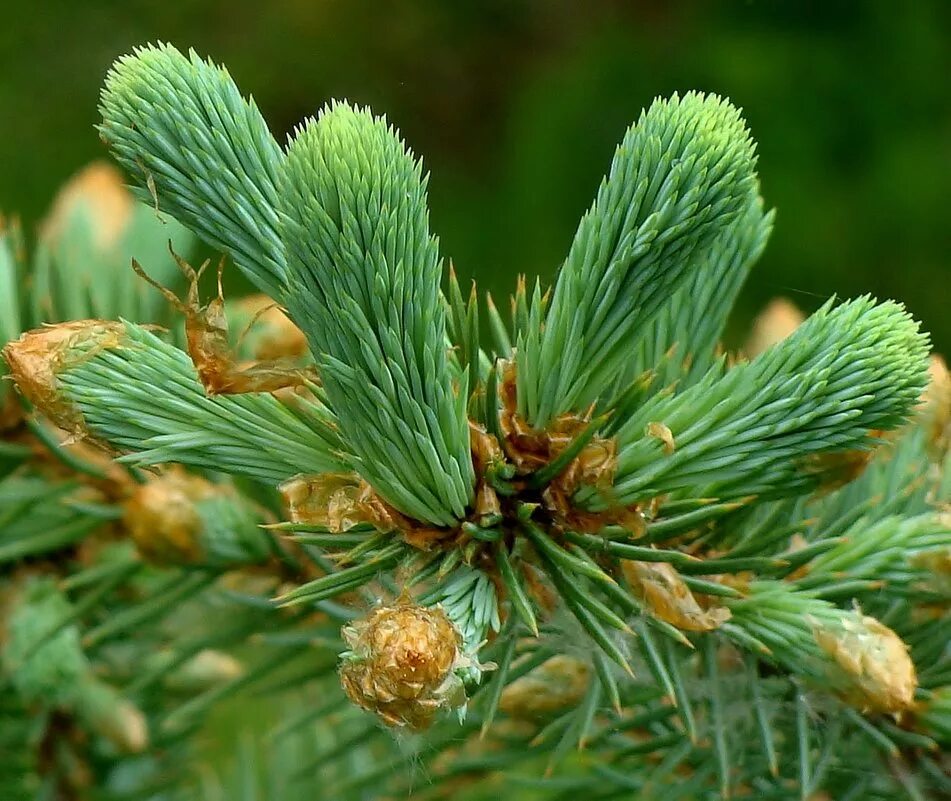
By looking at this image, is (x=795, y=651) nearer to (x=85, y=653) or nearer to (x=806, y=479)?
(x=806, y=479)

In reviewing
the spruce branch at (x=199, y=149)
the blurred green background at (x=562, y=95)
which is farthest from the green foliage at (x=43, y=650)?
the blurred green background at (x=562, y=95)

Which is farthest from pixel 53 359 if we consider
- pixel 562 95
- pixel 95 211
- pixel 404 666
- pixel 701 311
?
pixel 562 95

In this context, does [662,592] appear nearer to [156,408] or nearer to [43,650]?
[156,408]

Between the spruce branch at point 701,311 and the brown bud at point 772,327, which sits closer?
the spruce branch at point 701,311

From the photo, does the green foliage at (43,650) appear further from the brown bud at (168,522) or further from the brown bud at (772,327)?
the brown bud at (772,327)

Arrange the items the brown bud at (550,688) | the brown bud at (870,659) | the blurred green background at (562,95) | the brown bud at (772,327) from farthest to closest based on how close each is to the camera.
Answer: the blurred green background at (562,95)
the brown bud at (772,327)
the brown bud at (550,688)
the brown bud at (870,659)

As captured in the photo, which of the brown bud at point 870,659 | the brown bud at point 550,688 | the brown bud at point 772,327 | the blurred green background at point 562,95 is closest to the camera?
the brown bud at point 870,659

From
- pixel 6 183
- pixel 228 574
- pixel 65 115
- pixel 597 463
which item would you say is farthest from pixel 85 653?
pixel 65 115
